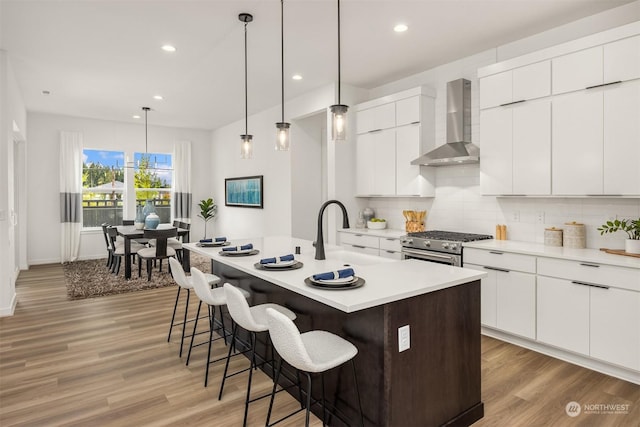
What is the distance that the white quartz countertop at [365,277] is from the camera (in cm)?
186

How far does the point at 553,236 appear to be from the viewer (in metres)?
3.58

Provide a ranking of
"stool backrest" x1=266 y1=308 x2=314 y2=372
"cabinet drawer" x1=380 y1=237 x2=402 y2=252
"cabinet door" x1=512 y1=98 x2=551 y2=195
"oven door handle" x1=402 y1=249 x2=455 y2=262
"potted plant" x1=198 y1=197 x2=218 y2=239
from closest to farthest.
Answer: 1. "stool backrest" x1=266 y1=308 x2=314 y2=372
2. "cabinet door" x1=512 y1=98 x2=551 y2=195
3. "oven door handle" x1=402 y1=249 x2=455 y2=262
4. "cabinet drawer" x1=380 y1=237 x2=402 y2=252
5. "potted plant" x1=198 y1=197 x2=218 y2=239

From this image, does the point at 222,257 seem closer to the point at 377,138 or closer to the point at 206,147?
the point at 377,138

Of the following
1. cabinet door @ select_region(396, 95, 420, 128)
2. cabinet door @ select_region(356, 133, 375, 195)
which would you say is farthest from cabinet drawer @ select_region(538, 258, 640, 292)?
cabinet door @ select_region(356, 133, 375, 195)

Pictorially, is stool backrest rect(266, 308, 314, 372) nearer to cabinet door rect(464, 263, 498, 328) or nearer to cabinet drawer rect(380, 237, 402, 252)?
cabinet door rect(464, 263, 498, 328)

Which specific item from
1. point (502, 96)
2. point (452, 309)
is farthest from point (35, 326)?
point (502, 96)

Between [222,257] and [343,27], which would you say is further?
[343,27]

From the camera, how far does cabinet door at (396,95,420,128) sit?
4598 mm

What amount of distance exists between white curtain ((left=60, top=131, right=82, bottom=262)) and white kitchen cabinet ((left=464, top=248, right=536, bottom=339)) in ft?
25.0

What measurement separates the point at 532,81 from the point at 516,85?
148mm

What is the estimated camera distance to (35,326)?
4059 mm

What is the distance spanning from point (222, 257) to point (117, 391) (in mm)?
1194

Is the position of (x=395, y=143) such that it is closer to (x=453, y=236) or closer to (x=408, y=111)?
(x=408, y=111)

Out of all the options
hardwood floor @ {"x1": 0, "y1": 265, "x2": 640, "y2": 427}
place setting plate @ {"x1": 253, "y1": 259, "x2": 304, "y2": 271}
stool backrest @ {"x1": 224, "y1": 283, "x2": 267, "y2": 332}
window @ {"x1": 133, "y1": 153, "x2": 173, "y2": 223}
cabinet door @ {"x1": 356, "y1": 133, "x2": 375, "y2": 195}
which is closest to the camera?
stool backrest @ {"x1": 224, "y1": 283, "x2": 267, "y2": 332}
